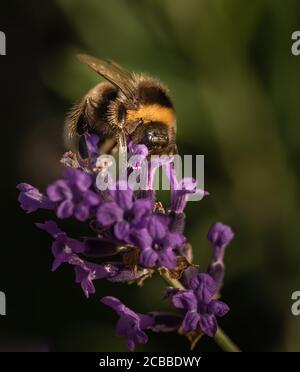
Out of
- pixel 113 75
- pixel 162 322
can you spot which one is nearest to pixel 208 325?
pixel 162 322

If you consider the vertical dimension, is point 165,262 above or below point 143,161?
below

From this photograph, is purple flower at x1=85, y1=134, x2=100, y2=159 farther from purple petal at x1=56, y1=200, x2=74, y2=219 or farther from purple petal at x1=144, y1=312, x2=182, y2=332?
purple petal at x1=144, y1=312, x2=182, y2=332

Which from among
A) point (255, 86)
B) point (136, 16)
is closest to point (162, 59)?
point (136, 16)

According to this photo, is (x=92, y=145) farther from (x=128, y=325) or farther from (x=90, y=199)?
(x=128, y=325)

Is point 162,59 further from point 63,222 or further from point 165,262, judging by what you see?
point 165,262

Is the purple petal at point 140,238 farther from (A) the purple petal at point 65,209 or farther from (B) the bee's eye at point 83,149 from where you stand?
(B) the bee's eye at point 83,149

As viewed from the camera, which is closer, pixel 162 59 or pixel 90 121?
pixel 90 121

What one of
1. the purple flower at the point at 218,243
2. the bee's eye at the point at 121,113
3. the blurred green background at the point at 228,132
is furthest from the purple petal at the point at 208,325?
the blurred green background at the point at 228,132

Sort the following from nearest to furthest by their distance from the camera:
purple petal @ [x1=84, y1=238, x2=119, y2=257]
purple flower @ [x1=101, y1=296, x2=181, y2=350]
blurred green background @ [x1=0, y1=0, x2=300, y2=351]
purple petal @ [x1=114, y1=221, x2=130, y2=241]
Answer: purple petal @ [x1=114, y1=221, x2=130, y2=241] < purple petal @ [x1=84, y1=238, x2=119, y2=257] < purple flower @ [x1=101, y1=296, x2=181, y2=350] < blurred green background @ [x1=0, y1=0, x2=300, y2=351]

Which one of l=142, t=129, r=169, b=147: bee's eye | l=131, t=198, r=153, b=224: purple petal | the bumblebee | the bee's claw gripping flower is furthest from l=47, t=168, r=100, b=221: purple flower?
l=142, t=129, r=169, b=147: bee's eye
